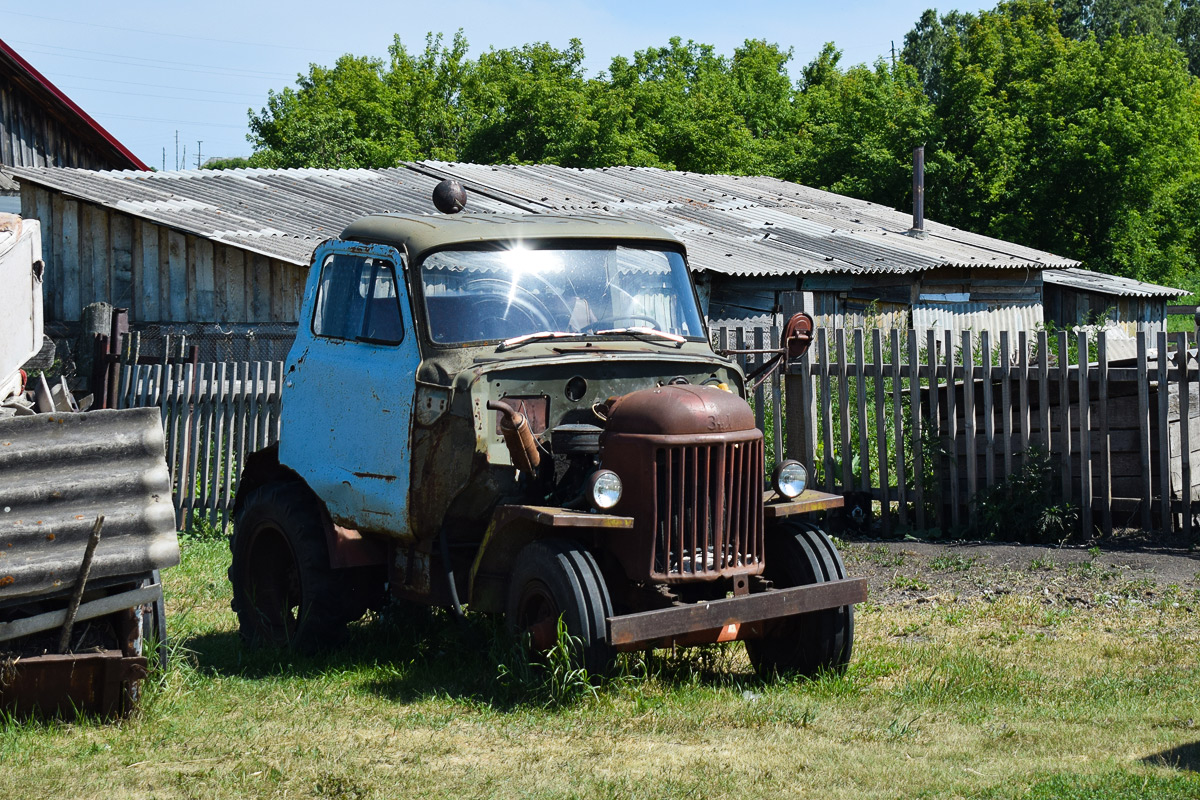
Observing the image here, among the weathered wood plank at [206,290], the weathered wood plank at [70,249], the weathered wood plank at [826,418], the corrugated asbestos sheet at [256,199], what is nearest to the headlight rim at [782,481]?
the weathered wood plank at [826,418]

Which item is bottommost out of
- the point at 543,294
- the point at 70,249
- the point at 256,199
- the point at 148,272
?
the point at 543,294

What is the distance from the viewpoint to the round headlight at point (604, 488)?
512 cm

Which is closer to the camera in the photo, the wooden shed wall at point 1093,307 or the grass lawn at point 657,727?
the grass lawn at point 657,727

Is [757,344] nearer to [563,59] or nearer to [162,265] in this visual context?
[162,265]

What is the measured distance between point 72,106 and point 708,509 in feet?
59.0

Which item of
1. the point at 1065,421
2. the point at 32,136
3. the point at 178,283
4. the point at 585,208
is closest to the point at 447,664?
the point at 1065,421

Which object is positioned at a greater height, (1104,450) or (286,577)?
(1104,450)

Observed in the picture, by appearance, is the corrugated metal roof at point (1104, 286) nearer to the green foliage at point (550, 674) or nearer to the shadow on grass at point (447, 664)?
the shadow on grass at point (447, 664)

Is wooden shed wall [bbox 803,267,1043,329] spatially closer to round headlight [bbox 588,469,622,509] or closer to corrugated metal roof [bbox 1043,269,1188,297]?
corrugated metal roof [bbox 1043,269,1188,297]

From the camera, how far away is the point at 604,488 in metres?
5.14

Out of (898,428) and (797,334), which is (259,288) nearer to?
(898,428)

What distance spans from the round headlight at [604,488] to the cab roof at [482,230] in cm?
146

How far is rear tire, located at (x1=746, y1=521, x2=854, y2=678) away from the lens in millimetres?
5609

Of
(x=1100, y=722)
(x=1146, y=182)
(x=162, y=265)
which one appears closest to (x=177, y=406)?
(x=162, y=265)
